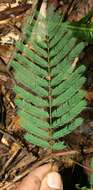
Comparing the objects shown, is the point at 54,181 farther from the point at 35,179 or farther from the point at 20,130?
the point at 20,130

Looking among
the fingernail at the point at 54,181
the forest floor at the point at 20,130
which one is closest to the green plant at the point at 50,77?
the fingernail at the point at 54,181

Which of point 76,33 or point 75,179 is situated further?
point 75,179

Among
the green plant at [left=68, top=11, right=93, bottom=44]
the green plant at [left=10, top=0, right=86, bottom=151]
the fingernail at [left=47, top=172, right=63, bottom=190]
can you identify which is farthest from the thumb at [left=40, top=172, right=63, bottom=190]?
the green plant at [left=68, top=11, right=93, bottom=44]

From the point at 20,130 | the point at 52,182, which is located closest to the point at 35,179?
the point at 52,182

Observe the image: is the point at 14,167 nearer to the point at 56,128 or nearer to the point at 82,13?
the point at 56,128

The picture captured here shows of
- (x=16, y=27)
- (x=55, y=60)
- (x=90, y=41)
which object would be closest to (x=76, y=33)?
(x=90, y=41)
